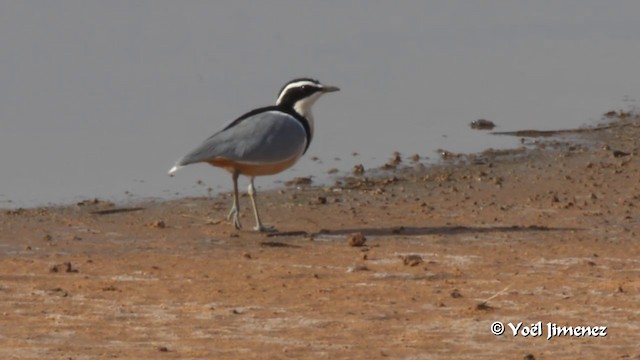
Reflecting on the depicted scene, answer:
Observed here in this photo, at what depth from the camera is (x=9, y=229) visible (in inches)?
505

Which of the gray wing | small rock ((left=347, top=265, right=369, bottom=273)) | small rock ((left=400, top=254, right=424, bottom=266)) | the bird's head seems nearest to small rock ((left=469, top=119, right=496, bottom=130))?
the bird's head

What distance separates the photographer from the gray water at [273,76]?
51.0 ft

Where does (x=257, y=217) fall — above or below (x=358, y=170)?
below

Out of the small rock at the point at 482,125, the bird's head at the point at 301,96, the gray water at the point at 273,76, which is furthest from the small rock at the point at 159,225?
→ the small rock at the point at 482,125

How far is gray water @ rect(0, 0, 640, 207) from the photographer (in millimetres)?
15531

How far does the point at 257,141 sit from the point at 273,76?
4.78m

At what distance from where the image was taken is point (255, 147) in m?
13.4

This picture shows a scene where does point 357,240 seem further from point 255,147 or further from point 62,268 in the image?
point 62,268

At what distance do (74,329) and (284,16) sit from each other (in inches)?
464

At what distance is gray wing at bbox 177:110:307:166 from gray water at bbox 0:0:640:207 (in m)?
1.11

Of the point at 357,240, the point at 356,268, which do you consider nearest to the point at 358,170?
the point at 357,240

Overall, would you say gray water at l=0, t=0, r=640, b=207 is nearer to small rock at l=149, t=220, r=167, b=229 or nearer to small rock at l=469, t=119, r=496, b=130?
small rock at l=469, t=119, r=496, b=130

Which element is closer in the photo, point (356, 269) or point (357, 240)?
point (356, 269)

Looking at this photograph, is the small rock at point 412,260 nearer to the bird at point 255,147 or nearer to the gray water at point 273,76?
the bird at point 255,147
